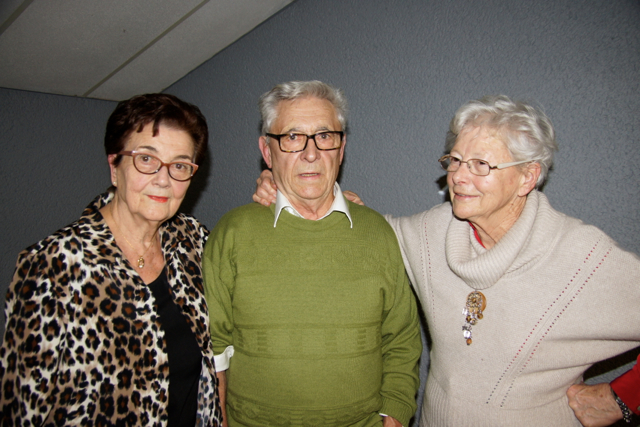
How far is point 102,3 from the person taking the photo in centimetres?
205

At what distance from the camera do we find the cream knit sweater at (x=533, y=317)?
137 cm

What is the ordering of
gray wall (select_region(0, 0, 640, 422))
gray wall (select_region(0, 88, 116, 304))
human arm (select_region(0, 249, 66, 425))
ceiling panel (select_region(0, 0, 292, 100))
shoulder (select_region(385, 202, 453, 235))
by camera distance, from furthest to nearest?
1. gray wall (select_region(0, 88, 116, 304))
2. ceiling panel (select_region(0, 0, 292, 100))
3. shoulder (select_region(385, 202, 453, 235))
4. gray wall (select_region(0, 0, 640, 422))
5. human arm (select_region(0, 249, 66, 425))

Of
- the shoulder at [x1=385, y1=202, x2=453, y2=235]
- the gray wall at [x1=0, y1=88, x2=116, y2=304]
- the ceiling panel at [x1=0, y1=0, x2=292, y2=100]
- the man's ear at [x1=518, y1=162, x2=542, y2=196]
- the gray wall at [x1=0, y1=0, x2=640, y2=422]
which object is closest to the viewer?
the man's ear at [x1=518, y1=162, x2=542, y2=196]

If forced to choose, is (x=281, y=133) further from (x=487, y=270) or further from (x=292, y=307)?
(x=487, y=270)

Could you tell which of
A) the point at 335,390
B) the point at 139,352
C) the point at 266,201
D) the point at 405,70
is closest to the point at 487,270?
the point at 335,390

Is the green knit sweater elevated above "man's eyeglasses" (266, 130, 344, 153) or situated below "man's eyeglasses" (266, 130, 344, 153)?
below

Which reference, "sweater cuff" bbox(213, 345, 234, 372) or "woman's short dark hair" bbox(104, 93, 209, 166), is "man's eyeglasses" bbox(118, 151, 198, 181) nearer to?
"woman's short dark hair" bbox(104, 93, 209, 166)

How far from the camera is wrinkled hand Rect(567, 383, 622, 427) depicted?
1459 millimetres

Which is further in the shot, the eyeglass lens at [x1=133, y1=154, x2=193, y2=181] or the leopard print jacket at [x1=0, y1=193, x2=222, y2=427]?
the eyeglass lens at [x1=133, y1=154, x2=193, y2=181]

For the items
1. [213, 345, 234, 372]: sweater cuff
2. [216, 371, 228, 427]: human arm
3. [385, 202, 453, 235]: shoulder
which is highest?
[385, 202, 453, 235]: shoulder

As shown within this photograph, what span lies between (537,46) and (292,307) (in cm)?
150

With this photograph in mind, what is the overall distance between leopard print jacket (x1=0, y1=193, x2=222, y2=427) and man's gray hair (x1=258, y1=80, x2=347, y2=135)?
2.52ft

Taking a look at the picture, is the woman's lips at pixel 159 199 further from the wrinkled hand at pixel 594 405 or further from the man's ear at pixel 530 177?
the wrinkled hand at pixel 594 405

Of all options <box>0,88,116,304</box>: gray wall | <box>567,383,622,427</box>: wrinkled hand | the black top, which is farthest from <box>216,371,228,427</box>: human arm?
<box>0,88,116,304</box>: gray wall
